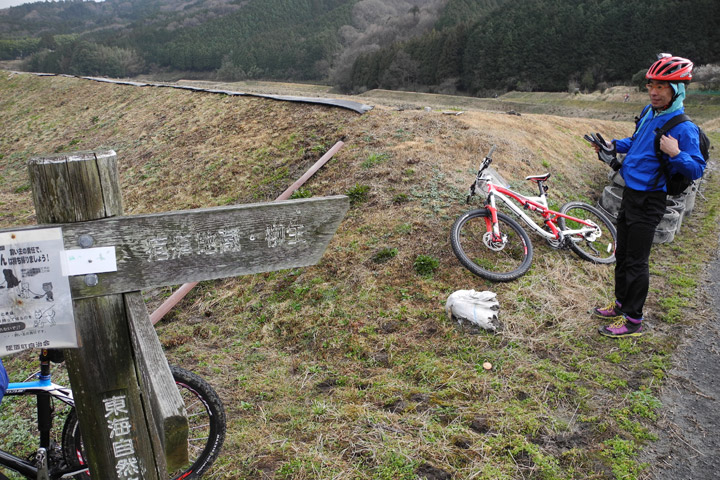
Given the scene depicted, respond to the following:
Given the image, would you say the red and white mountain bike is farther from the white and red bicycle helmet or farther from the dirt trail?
the white and red bicycle helmet

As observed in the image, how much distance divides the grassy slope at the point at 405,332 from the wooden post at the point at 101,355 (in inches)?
60.7

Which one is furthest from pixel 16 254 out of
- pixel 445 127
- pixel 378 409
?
pixel 445 127

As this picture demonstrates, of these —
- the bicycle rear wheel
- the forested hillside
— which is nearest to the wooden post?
the bicycle rear wheel

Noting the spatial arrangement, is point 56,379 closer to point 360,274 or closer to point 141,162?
point 360,274

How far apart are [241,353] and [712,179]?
43.3 ft


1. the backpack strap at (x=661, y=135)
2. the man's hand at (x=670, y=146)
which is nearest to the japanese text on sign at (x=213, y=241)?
the man's hand at (x=670, y=146)

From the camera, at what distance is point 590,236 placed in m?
6.40

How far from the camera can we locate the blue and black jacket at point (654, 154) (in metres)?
4.10

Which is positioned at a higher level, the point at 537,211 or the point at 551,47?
the point at 551,47

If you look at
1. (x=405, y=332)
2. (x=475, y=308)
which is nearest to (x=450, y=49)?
(x=475, y=308)

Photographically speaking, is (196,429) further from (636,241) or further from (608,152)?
(608,152)

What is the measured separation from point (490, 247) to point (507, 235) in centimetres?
56

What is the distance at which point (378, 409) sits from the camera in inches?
151

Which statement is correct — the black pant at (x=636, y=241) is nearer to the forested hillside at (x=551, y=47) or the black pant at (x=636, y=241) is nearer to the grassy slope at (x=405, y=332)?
the grassy slope at (x=405, y=332)
